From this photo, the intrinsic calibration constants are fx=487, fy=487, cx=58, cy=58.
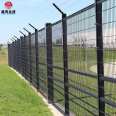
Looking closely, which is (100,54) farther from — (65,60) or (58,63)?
(58,63)

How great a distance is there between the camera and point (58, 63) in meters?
11.2

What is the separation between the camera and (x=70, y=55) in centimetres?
928

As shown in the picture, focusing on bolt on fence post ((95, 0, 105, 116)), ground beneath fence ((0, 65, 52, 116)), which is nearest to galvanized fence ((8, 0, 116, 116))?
bolt on fence post ((95, 0, 105, 116))

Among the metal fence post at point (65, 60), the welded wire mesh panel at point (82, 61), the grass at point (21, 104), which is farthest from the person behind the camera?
the grass at point (21, 104)

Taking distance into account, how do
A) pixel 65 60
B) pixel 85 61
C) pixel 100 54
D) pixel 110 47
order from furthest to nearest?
1. pixel 65 60
2. pixel 85 61
3. pixel 100 54
4. pixel 110 47

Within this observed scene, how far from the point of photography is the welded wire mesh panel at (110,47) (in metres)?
6.04

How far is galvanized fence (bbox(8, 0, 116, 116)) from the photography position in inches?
255

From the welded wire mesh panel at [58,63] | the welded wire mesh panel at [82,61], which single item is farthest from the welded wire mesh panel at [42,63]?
the welded wire mesh panel at [82,61]

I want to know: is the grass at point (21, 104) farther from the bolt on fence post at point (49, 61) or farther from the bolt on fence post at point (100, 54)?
the bolt on fence post at point (100, 54)

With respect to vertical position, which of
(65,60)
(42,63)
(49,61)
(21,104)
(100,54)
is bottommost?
(21,104)

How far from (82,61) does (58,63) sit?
123 inches

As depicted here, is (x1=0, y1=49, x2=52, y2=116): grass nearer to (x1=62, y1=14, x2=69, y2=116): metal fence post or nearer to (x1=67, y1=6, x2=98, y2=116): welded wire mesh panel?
(x1=62, y1=14, x2=69, y2=116): metal fence post

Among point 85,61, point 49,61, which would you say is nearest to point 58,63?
point 49,61

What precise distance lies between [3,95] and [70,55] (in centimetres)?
591
